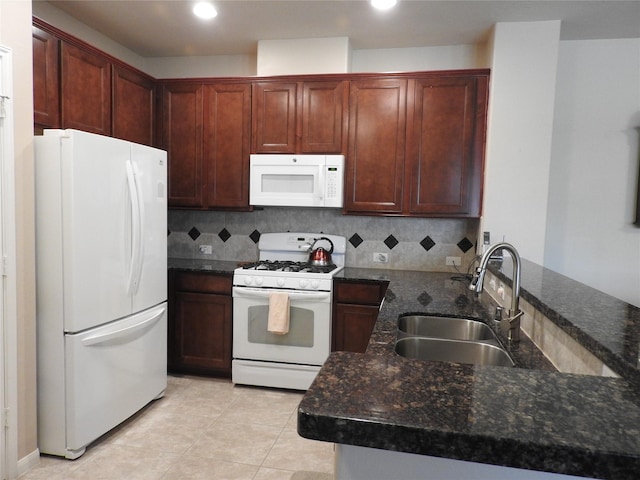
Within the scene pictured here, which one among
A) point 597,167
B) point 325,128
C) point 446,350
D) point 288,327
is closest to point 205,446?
point 288,327

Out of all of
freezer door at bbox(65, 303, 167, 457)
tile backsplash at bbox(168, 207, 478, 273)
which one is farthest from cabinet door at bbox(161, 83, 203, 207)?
freezer door at bbox(65, 303, 167, 457)

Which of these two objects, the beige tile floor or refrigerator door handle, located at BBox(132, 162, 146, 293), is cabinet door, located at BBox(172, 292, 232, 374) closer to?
the beige tile floor

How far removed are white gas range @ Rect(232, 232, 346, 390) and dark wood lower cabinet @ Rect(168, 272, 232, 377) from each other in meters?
0.13

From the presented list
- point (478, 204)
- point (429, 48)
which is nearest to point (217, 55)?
point (429, 48)

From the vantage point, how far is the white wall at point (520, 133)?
3.04 meters

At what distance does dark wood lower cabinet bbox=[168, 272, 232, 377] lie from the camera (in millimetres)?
3371

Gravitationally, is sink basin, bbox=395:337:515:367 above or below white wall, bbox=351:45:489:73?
below

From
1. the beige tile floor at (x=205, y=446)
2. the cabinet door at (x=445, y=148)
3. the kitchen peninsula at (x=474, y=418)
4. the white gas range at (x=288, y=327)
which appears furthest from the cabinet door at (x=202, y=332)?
the kitchen peninsula at (x=474, y=418)

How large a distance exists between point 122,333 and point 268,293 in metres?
1.01

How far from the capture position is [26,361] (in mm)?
2184

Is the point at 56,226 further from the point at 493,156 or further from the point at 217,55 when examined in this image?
the point at 493,156

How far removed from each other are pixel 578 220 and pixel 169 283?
126 inches

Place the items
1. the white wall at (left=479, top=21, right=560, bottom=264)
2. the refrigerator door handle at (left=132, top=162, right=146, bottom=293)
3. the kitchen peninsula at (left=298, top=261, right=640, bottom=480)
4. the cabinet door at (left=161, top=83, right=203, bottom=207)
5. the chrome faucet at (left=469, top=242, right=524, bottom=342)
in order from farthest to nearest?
1. the cabinet door at (left=161, top=83, right=203, bottom=207)
2. the white wall at (left=479, top=21, right=560, bottom=264)
3. the refrigerator door handle at (left=132, top=162, right=146, bottom=293)
4. the chrome faucet at (left=469, top=242, right=524, bottom=342)
5. the kitchen peninsula at (left=298, top=261, right=640, bottom=480)

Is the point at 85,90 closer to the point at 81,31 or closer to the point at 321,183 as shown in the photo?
the point at 81,31
